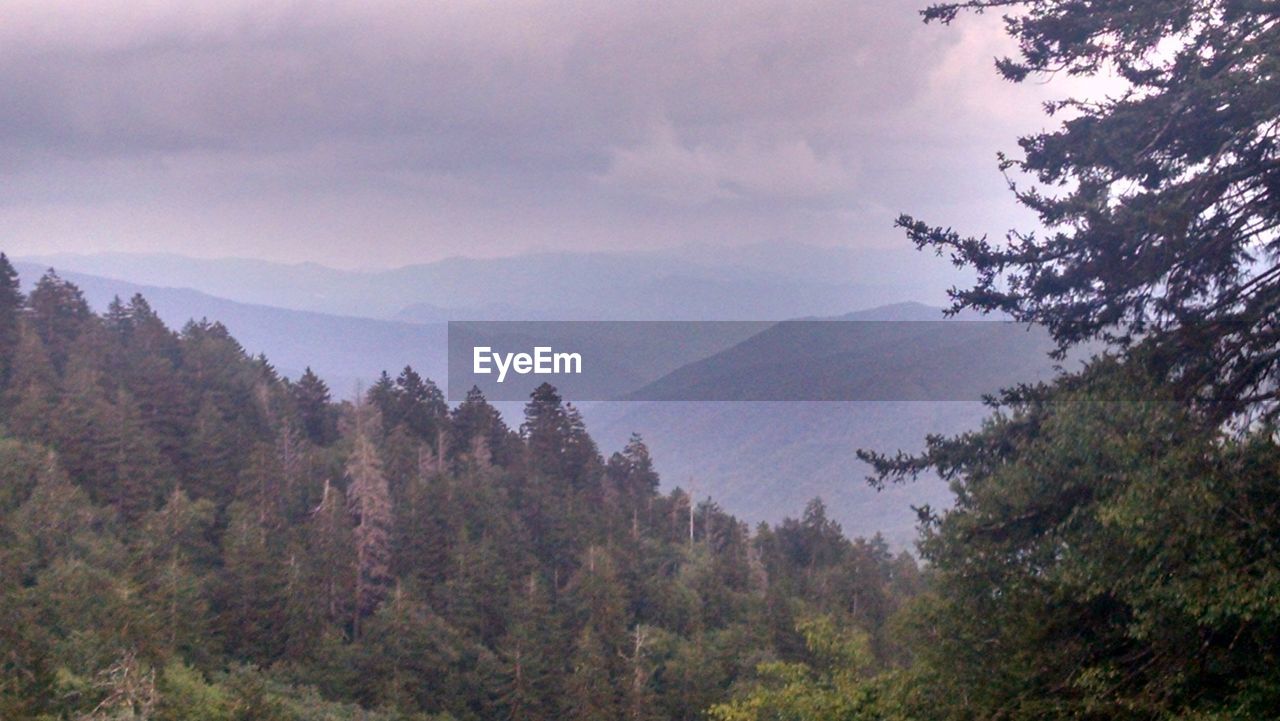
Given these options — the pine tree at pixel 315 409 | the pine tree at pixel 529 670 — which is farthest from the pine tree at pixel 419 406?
the pine tree at pixel 529 670

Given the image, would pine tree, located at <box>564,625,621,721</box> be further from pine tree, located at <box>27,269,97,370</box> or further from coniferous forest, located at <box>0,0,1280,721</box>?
pine tree, located at <box>27,269,97,370</box>

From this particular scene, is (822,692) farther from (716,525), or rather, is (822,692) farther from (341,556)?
(716,525)

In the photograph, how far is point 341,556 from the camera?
37.8 meters

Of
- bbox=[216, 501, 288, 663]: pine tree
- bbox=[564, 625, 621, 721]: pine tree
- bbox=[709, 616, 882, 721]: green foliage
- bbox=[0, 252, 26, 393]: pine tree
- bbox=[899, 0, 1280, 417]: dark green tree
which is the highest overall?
bbox=[0, 252, 26, 393]: pine tree

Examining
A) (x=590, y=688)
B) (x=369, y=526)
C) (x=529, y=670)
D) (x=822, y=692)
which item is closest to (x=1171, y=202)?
(x=822, y=692)

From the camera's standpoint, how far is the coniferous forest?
6734 mm

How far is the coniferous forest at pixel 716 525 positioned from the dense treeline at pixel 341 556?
0.16 meters

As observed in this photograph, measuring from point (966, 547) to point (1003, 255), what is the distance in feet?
10.3

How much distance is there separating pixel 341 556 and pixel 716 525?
26.0 m

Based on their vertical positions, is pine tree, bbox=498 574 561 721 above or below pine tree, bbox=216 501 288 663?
below

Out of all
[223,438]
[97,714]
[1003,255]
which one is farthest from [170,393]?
[1003,255]

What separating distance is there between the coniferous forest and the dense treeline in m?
0.16

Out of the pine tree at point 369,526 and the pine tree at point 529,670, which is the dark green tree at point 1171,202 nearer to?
the pine tree at point 529,670

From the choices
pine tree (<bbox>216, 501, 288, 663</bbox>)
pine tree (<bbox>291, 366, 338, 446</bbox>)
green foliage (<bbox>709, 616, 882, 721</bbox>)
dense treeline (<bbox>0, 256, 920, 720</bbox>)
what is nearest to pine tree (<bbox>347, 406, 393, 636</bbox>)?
dense treeline (<bbox>0, 256, 920, 720</bbox>)
